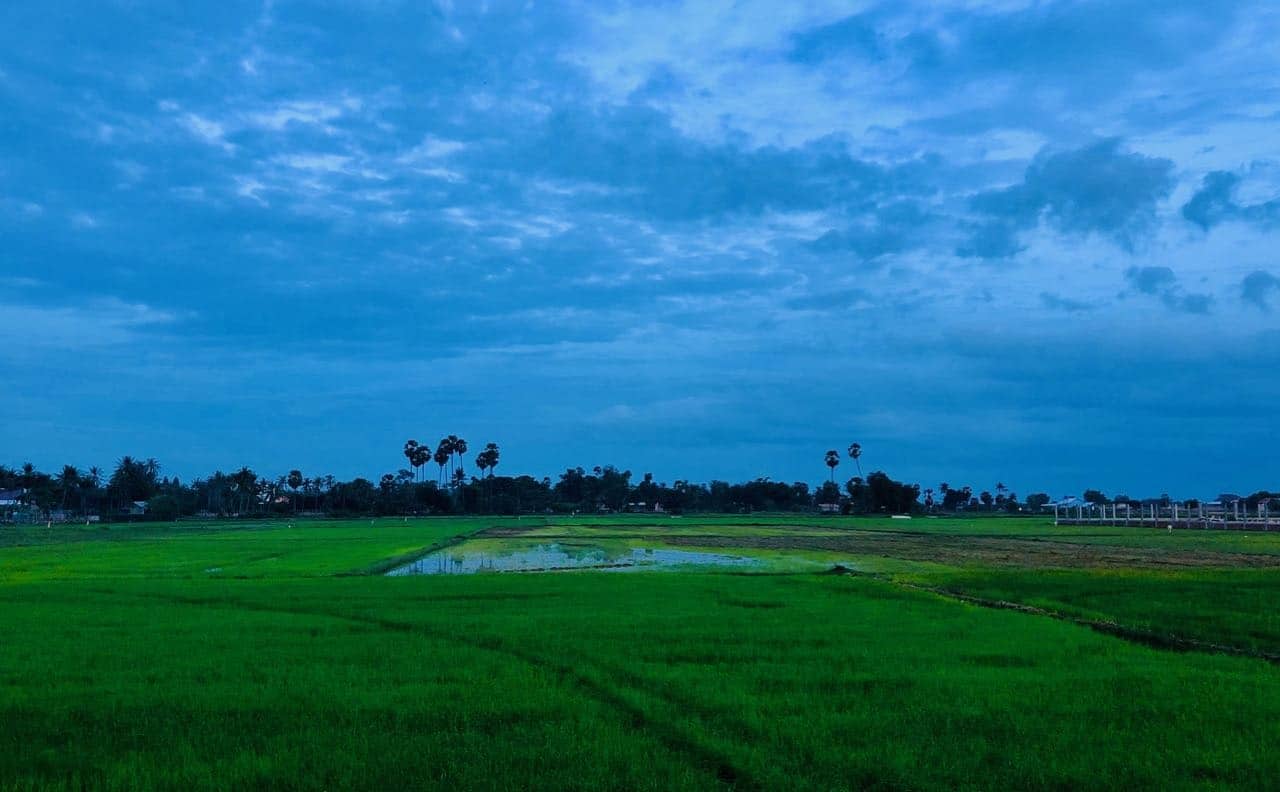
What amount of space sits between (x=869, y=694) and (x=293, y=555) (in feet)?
101

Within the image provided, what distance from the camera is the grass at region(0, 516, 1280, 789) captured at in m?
7.12

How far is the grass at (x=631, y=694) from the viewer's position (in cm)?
712

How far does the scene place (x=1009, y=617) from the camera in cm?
1573

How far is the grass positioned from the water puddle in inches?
456

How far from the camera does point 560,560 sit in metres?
33.7

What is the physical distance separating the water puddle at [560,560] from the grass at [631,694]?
11.6 meters

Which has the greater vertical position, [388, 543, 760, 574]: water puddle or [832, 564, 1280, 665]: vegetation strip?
[832, 564, 1280, 665]: vegetation strip

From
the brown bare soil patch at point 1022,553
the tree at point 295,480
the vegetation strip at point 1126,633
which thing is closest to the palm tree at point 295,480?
the tree at point 295,480

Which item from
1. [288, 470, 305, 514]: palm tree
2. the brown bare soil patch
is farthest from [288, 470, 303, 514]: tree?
the brown bare soil patch

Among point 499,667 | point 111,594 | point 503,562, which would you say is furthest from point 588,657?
point 503,562

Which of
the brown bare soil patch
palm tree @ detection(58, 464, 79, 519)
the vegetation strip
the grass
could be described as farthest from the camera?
palm tree @ detection(58, 464, 79, 519)

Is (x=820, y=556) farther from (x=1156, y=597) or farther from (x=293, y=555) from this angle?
(x=293, y=555)

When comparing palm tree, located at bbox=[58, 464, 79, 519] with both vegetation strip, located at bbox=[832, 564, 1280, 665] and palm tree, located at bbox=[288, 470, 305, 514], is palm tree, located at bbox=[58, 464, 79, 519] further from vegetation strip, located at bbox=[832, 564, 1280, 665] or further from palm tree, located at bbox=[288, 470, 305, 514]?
vegetation strip, located at bbox=[832, 564, 1280, 665]

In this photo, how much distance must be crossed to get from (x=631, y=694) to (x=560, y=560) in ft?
80.5
